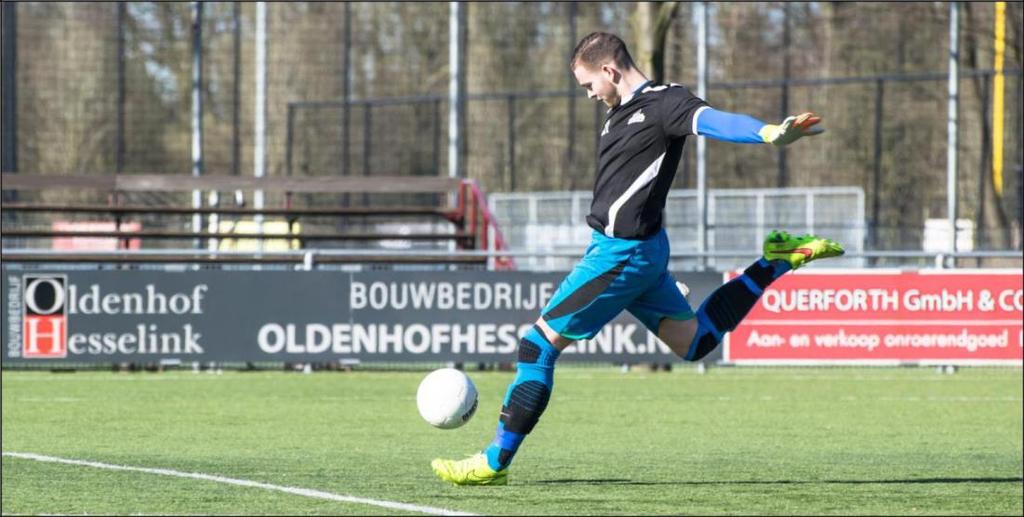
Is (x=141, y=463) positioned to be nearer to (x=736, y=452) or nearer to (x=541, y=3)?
(x=736, y=452)

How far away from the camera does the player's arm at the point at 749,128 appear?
721 centimetres

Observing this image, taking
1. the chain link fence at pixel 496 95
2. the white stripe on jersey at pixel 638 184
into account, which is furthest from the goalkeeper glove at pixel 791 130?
the chain link fence at pixel 496 95

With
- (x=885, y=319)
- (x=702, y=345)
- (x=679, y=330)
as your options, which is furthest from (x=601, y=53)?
(x=885, y=319)

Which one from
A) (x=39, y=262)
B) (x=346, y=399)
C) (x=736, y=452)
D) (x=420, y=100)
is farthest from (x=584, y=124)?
(x=736, y=452)

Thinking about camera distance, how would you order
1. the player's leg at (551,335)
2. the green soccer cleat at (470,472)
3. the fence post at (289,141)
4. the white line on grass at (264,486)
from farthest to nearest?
the fence post at (289,141), the green soccer cleat at (470,472), the player's leg at (551,335), the white line on grass at (264,486)

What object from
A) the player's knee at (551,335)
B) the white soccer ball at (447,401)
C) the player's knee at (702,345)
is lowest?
the white soccer ball at (447,401)

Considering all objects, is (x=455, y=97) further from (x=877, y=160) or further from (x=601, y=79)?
(x=601, y=79)

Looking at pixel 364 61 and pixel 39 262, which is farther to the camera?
pixel 364 61

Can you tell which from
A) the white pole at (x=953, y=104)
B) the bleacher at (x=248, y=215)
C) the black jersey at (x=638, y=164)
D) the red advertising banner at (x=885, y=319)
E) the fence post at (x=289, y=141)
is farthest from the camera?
the fence post at (x=289, y=141)

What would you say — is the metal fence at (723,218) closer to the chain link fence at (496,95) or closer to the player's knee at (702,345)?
the chain link fence at (496,95)

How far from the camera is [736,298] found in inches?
351

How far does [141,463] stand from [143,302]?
8299 mm

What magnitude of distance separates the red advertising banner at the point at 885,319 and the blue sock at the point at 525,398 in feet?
34.2

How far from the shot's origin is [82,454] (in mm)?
10492
